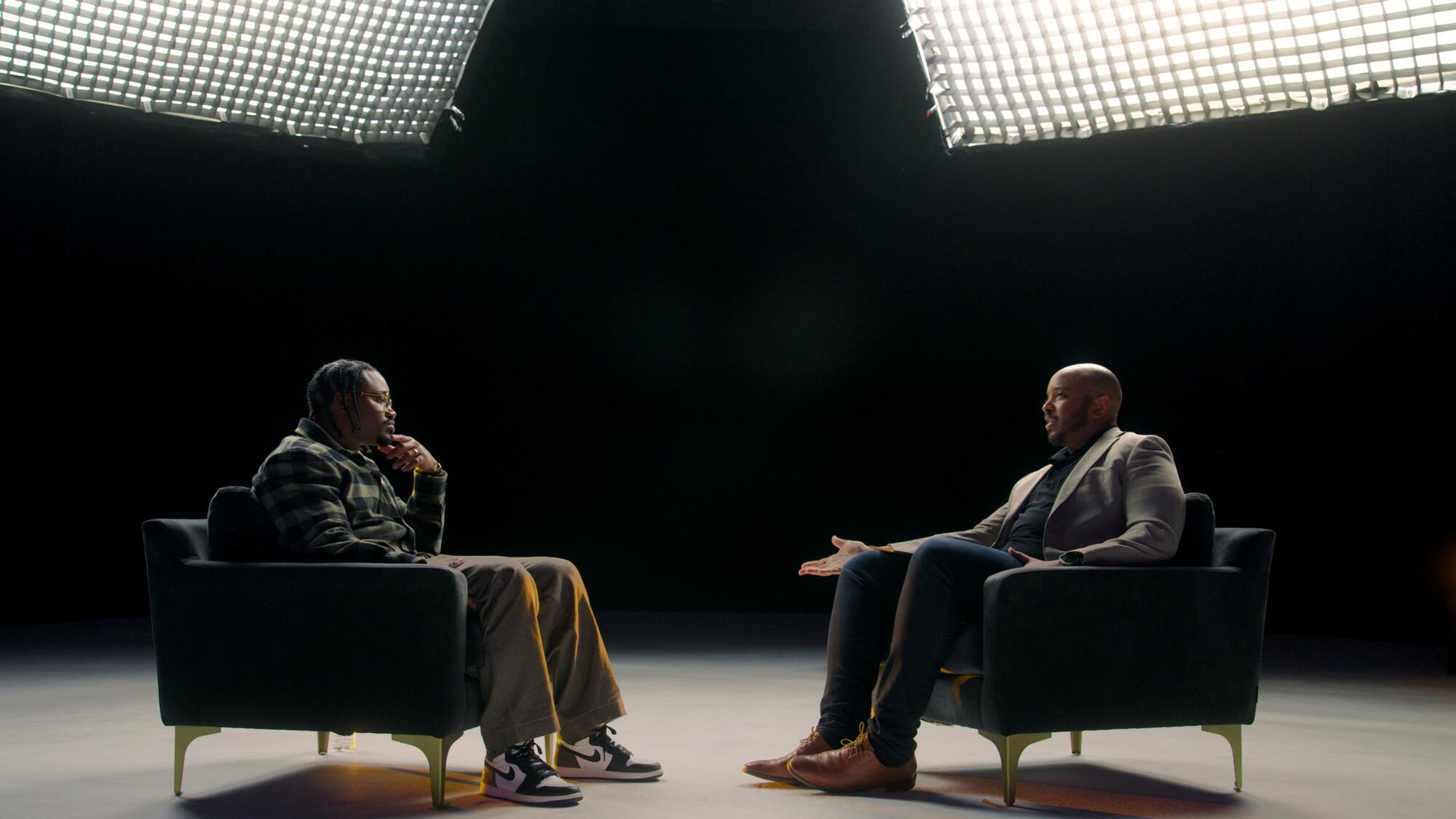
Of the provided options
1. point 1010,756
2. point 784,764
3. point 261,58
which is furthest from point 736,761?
point 261,58

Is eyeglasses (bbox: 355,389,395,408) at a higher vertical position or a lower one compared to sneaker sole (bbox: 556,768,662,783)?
higher

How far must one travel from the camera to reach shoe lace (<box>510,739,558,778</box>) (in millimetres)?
2441

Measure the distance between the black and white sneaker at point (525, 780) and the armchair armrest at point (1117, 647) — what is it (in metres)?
0.94

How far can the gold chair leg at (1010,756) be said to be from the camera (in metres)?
2.45

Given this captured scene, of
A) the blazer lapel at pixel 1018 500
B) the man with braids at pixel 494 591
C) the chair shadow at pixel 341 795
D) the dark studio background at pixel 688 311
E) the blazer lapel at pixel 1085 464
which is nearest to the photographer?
the chair shadow at pixel 341 795

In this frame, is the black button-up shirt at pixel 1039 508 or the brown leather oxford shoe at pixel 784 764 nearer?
the brown leather oxford shoe at pixel 784 764

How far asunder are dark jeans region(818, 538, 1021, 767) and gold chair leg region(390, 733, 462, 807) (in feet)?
2.78

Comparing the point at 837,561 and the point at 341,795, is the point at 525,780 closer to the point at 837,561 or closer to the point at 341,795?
the point at 341,795

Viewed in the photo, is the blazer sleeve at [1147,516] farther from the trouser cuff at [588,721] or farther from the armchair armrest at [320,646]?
the armchair armrest at [320,646]

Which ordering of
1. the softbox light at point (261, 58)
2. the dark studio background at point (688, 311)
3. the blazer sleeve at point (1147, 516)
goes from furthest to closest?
the dark studio background at point (688, 311), the softbox light at point (261, 58), the blazer sleeve at point (1147, 516)

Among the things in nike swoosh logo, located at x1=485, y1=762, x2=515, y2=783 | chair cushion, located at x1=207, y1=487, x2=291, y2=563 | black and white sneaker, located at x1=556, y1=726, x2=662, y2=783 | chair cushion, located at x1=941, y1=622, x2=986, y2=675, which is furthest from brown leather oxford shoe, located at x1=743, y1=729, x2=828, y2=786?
chair cushion, located at x1=207, y1=487, x2=291, y2=563

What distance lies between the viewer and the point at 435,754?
240cm

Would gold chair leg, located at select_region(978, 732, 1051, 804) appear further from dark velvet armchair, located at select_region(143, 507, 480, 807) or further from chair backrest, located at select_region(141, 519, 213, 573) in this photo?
chair backrest, located at select_region(141, 519, 213, 573)

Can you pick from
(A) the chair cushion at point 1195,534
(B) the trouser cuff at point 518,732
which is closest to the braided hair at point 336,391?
(B) the trouser cuff at point 518,732
